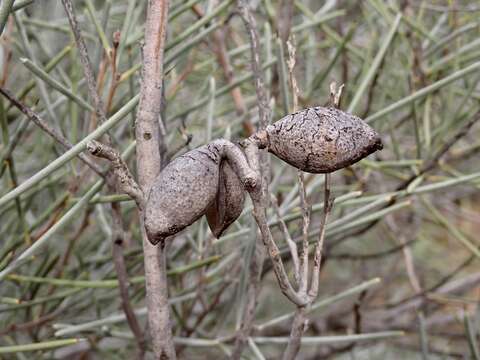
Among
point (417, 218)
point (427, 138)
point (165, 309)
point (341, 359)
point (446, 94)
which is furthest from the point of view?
point (341, 359)

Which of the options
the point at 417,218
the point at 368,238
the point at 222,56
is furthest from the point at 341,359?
the point at 222,56

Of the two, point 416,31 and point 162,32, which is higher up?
point 416,31

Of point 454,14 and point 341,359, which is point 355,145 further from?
point 341,359

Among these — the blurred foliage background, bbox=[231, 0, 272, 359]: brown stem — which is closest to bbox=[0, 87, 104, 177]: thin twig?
the blurred foliage background

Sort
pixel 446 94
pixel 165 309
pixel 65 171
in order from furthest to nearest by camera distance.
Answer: pixel 446 94, pixel 65 171, pixel 165 309

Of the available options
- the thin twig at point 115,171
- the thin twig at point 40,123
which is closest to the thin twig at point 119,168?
the thin twig at point 115,171

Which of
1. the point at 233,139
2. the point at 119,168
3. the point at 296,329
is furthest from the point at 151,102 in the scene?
the point at 233,139

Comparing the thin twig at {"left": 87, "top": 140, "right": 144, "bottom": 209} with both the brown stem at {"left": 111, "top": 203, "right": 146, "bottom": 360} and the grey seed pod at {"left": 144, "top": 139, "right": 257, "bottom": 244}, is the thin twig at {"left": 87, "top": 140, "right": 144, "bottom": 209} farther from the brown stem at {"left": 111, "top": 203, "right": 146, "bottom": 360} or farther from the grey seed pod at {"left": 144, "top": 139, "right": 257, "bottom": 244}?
the brown stem at {"left": 111, "top": 203, "right": 146, "bottom": 360}

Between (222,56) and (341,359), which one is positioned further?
(341,359)
